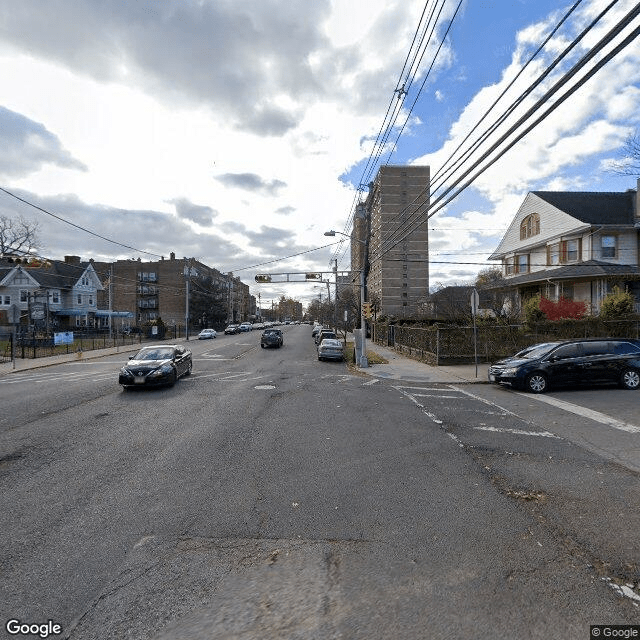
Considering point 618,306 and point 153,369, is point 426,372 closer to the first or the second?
point 153,369

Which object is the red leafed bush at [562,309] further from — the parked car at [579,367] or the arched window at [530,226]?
the parked car at [579,367]

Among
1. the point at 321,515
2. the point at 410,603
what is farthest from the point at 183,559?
the point at 410,603

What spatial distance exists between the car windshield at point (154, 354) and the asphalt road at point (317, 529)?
19.2 feet

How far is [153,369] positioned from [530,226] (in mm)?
32523

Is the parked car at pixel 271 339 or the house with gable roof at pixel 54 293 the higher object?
the house with gable roof at pixel 54 293

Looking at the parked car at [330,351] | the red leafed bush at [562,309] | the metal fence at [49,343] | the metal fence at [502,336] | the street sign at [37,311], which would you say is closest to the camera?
the metal fence at [502,336]

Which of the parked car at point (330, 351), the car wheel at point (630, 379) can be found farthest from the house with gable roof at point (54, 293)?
the car wheel at point (630, 379)

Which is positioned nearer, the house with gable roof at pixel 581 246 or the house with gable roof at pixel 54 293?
the house with gable roof at pixel 581 246

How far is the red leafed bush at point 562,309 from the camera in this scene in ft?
82.3

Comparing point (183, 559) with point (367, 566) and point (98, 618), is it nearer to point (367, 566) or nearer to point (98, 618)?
point (98, 618)

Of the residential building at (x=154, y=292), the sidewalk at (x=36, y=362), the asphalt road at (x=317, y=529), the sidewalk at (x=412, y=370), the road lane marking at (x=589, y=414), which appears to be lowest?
the sidewalk at (x=36, y=362)

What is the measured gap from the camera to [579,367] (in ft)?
40.3

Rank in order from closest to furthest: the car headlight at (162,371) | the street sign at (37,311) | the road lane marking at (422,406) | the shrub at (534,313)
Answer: the road lane marking at (422,406) < the car headlight at (162,371) < the shrub at (534,313) < the street sign at (37,311)

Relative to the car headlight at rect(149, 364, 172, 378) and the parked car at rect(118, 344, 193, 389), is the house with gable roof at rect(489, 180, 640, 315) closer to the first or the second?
the parked car at rect(118, 344, 193, 389)
